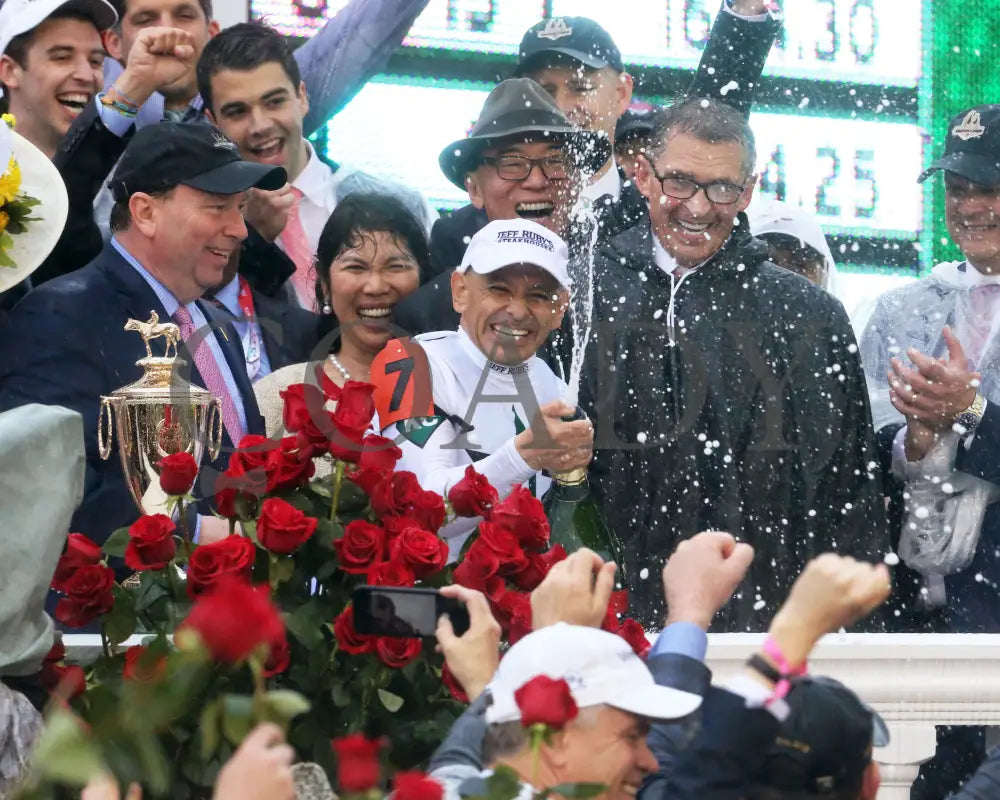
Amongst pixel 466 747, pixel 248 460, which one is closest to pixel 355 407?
pixel 248 460

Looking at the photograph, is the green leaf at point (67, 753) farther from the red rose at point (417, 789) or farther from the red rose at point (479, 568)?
the red rose at point (479, 568)

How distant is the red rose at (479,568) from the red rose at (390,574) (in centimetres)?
13

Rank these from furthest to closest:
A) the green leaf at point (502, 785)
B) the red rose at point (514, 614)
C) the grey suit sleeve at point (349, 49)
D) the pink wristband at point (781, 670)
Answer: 1. the grey suit sleeve at point (349, 49)
2. the red rose at point (514, 614)
3. the pink wristband at point (781, 670)
4. the green leaf at point (502, 785)

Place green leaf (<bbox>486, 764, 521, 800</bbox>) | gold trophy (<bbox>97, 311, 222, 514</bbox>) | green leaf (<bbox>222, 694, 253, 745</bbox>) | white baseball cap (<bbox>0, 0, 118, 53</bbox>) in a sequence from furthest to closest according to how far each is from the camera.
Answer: white baseball cap (<bbox>0, 0, 118, 53</bbox>)
gold trophy (<bbox>97, 311, 222, 514</bbox>)
green leaf (<bbox>486, 764, 521, 800</bbox>)
green leaf (<bbox>222, 694, 253, 745</bbox>)

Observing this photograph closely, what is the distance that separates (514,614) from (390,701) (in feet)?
0.78

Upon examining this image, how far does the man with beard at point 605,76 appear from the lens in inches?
189

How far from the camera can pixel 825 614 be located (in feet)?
6.74

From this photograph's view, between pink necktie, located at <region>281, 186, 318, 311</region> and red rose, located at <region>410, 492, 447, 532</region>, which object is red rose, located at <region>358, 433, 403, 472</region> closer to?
red rose, located at <region>410, 492, 447, 532</region>

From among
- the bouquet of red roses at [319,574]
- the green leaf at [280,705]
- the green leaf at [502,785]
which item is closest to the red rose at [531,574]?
the bouquet of red roses at [319,574]

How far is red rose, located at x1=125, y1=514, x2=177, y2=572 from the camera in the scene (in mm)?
2766

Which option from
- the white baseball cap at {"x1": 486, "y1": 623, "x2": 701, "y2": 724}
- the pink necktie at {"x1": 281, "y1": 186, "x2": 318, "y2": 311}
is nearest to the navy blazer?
the pink necktie at {"x1": 281, "y1": 186, "x2": 318, "y2": 311}

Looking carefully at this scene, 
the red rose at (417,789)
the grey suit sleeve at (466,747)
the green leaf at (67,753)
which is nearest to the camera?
the green leaf at (67,753)

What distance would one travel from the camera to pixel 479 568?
109 inches

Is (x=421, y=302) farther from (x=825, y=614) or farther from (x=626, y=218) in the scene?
A: (x=825, y=614)
